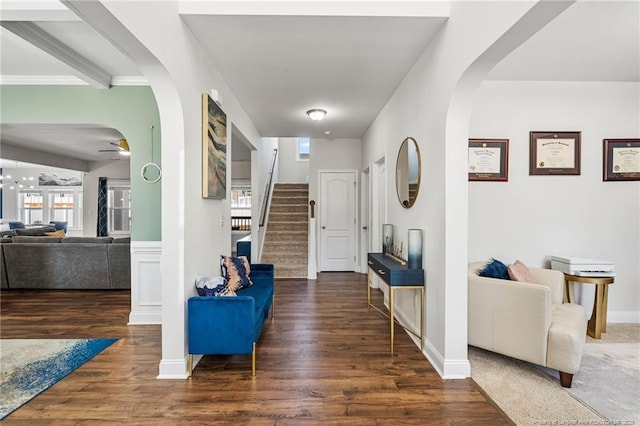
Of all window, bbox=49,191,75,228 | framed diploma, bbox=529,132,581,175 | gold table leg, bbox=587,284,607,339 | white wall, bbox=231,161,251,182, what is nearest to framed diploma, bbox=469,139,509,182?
framed diploma, bbox=529,132,581,175

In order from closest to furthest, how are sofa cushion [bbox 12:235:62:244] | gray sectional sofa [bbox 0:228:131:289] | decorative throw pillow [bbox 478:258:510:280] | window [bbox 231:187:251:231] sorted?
1. decorative throw pillow [bbox 478:258:510:280]
2. gray sectional sofa [bbox 0:228:131:289]
3. sofa cushion [bbox 12:235:62:244]
4. window [bbox 231:187:251:231]

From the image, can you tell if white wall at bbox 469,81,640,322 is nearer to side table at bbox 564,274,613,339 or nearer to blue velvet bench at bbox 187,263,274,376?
side table at bbox 564,274,613,339

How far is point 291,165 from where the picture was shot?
31.6ft

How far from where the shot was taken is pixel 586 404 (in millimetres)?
2027

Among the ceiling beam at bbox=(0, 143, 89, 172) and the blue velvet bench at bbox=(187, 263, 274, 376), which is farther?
the ceiling beam at bbox=(0, 143, 89, 172)

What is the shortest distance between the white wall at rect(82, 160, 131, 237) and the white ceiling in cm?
631

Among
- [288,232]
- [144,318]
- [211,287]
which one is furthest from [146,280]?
[288,232]

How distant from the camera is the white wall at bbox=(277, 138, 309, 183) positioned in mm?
9570

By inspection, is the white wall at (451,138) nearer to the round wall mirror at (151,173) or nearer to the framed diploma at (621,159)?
the framed diploma at (621,159)

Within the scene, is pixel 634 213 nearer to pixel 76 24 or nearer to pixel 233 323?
pixel 233 323

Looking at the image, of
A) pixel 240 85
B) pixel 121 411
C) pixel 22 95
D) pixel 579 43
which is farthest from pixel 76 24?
pixel 579 43

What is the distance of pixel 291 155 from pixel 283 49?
22.5 feet

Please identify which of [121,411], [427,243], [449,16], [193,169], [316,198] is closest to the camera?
[121,411]

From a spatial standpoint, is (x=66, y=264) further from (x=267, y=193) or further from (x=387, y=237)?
(x=387, y=237)
